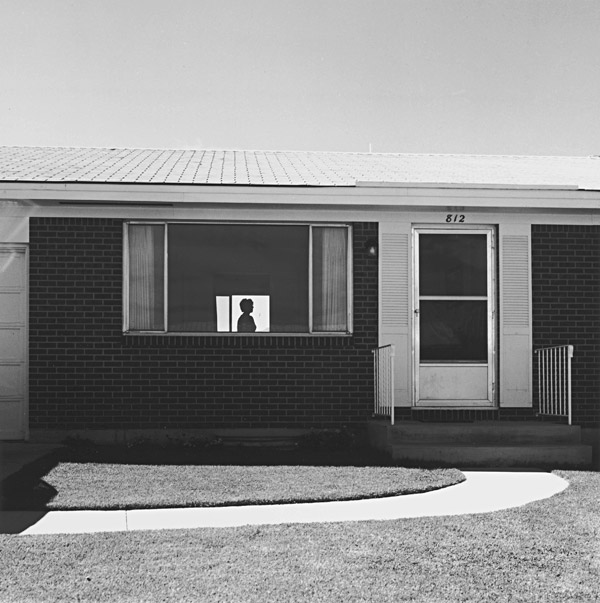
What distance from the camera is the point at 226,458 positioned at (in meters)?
9.11

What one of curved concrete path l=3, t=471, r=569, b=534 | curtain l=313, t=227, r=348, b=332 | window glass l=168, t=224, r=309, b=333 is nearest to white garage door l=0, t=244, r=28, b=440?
window glass l=168, t=224, r=309, b=333

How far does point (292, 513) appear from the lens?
6801 mm

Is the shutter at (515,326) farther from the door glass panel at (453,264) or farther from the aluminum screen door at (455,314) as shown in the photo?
the door glass panel at (453,264)

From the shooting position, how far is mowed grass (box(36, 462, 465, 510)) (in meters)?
7.07

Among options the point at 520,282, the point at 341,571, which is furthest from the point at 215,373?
the point at 341,571

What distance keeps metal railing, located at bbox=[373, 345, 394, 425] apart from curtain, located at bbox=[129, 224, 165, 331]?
2.52 meters

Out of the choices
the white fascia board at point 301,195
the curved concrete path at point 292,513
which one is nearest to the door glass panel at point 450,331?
the white fascia board at point 301,195

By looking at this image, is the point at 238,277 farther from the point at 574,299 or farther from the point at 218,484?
the point at 574,299

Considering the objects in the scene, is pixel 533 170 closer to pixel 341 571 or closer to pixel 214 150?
pixel 214 150

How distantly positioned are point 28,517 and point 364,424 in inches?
185

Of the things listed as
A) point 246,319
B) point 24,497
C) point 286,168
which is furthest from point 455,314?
point 24,497

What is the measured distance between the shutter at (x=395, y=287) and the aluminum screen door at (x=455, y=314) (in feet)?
0.45

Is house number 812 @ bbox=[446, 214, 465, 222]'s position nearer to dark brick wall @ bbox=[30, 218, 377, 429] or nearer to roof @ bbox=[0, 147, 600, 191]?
roof @ bbox=[0, 147, 600, 191]

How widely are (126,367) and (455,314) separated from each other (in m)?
3.87
